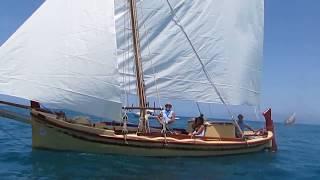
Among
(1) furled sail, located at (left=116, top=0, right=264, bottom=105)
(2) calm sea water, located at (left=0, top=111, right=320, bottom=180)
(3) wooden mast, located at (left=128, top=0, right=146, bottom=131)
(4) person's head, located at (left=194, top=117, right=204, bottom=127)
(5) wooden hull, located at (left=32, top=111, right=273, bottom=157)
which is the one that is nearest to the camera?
(2) calm sea water, located at (left=0, top=111, right=320, bottom=180)

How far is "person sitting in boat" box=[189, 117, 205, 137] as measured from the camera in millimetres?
22500

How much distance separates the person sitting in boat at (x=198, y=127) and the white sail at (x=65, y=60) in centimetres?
513

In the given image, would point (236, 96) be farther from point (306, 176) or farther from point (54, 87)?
point (54, 87)

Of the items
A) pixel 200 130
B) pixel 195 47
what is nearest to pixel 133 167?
pixel 200 130

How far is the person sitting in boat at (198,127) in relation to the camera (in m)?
22.5

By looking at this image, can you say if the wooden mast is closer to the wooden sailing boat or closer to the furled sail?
the wooden sailing boat

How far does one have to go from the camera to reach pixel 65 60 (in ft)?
58.5

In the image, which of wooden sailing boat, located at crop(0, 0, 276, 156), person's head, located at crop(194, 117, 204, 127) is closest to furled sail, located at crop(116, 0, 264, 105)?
wooden sailing boat, located at crop(0, 0, 276, 156)

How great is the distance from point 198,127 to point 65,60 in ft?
25.9

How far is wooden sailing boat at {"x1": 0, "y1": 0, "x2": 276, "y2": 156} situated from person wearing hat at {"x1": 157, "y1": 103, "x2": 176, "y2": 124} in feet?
1.94

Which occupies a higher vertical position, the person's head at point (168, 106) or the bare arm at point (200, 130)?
the person's head at point (168, 106)

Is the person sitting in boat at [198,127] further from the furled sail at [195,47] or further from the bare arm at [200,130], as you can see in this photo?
the furled sail at [195,47]

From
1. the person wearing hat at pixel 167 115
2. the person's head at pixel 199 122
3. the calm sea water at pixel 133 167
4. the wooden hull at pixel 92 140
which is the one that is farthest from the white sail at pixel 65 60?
the person's head at pixel 199 122

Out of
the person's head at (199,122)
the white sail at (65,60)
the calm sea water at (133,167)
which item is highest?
the white sail at (65,60)
